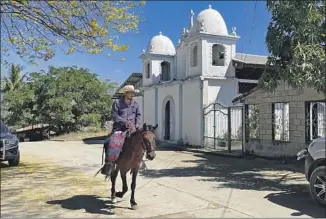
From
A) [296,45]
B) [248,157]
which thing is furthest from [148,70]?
[296,45]

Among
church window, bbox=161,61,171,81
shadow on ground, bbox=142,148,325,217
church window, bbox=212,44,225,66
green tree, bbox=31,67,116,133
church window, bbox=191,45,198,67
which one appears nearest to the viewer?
shadow on ground, bbox=142,148,325,217

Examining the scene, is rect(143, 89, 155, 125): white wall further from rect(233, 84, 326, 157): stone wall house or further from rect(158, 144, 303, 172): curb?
rect(233, 84, 326, 157): stone wall house

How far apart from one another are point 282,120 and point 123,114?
395 inches

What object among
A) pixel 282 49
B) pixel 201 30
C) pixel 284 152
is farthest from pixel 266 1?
pixel 201 30

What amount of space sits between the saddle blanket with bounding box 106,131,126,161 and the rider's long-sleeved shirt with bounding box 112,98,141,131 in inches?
8.7

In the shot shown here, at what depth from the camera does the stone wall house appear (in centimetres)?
1434

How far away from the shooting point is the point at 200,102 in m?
21.2

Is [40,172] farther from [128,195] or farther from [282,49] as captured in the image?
[282,49]

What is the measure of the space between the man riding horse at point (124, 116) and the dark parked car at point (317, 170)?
3.13 metres

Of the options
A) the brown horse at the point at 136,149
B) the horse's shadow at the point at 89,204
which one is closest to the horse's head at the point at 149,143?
the brown horse at the point at 136,149

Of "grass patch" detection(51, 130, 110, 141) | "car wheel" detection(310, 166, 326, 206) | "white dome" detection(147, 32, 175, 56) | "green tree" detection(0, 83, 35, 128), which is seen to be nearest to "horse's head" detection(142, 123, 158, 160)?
"car wheel" detection(310, 166, 326, 206)

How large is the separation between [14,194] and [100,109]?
79.2 ft

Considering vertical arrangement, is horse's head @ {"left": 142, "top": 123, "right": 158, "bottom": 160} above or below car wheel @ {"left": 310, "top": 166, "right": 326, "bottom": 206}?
above

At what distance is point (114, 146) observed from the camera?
6.98 meters
